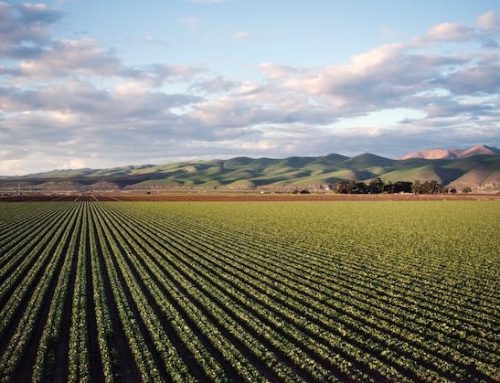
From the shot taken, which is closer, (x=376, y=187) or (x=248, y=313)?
(x=248, y=313)

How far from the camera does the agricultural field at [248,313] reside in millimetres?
12859

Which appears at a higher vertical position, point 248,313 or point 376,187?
point 248,313

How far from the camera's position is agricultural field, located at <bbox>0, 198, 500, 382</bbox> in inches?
506

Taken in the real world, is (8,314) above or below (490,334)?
above

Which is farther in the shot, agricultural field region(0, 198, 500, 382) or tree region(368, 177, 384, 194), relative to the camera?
tree region(368, 177, 384, 194)

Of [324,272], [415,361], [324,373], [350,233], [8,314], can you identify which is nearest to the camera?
[324,373]

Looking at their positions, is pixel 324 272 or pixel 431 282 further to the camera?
pixel 324 272

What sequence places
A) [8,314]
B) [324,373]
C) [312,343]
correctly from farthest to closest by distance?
[8,314] < [312,343] < [324,373]

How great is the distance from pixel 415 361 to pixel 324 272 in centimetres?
1230

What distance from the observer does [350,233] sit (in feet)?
150

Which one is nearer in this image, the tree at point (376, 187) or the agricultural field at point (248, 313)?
the agricultural field at point (248, 313)

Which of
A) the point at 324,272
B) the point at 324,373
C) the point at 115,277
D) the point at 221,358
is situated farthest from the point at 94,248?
the point at 324,373

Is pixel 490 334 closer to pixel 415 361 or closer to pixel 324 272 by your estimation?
pixel 415 361

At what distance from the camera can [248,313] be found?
1742 cm
